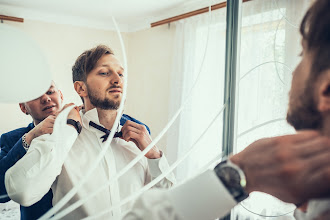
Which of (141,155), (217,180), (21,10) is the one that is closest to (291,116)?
(217,180)

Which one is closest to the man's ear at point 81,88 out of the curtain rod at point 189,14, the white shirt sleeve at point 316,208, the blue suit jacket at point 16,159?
the blue suit jacket at point 16,159

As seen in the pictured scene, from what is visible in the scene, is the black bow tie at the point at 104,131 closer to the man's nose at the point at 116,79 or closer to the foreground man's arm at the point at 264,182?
the man's nose at the point at 116,79

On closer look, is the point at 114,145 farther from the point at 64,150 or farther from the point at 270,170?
the point at 270,170

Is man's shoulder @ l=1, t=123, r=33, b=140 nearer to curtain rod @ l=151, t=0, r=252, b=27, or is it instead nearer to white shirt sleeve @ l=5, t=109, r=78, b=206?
white shirt sleeve @ l=5, t=109, r=78, b=206

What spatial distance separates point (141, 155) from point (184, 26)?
1.20ft

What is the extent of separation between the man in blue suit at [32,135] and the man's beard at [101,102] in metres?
0.07

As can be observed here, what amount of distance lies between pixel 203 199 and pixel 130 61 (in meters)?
0.36

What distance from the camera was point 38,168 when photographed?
1.73ft

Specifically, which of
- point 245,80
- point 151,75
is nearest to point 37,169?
point 151,75

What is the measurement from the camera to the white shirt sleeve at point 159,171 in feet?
2.36

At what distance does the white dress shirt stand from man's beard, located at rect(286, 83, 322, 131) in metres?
0.37

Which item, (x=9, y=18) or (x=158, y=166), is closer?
(x=9, y=18)

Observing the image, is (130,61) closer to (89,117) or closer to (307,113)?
(89,117)

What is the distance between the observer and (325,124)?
1.41 feet
